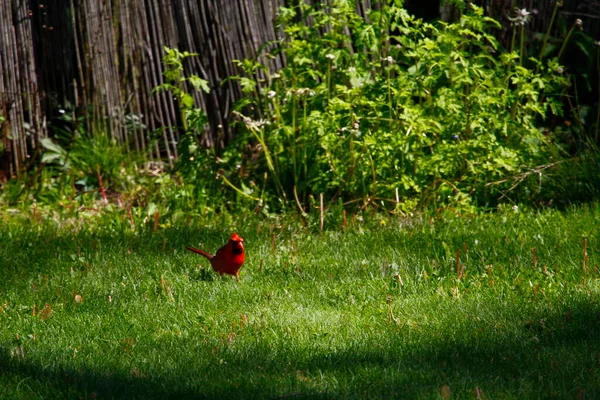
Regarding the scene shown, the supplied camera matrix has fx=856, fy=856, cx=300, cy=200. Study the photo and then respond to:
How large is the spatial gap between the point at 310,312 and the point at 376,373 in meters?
0.82

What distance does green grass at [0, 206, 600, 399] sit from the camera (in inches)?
126

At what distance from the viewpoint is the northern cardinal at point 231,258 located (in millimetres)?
4495

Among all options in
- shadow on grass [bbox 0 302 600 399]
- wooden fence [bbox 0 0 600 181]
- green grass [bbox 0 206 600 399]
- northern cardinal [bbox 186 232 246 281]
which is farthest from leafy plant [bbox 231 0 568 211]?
shadow on grass [bbox 0 302 600 399]

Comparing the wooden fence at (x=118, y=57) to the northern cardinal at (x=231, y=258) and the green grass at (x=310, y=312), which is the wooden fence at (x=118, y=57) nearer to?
the green grass at (x=310, y=312)

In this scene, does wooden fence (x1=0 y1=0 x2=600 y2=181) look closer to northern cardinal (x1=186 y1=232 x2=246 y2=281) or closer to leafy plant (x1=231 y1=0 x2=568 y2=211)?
leafy plant (x1=231 y1=0 x2=568 y2=211)

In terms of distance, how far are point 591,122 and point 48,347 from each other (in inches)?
210

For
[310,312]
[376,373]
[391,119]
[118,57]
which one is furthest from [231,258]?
[118,57]

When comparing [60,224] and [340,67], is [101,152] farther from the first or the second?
[340,67]

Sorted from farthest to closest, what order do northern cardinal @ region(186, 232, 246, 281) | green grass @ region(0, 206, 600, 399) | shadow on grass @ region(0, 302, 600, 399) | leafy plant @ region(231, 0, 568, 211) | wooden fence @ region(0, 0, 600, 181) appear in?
wooden fence @ region(0, 0, 600, 181) → leafy plant @ region(231, 0, 568, 211) → northern cardinal @ region(186, 232, 246, 281) → green grass @ region(0, 206, 600, 399) → shadow on grass @ region(0, 302, 600, 399)

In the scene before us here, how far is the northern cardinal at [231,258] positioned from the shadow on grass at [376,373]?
935 mm

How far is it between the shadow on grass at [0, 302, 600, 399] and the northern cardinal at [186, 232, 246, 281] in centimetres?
94

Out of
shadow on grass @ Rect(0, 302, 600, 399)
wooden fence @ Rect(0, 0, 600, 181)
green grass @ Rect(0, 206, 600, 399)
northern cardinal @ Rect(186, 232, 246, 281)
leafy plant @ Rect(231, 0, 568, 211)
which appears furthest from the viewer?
wooden fence @ Rect(0, 0, 600, 181)

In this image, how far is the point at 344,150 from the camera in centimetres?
610

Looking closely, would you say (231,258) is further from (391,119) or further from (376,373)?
(391,119)
